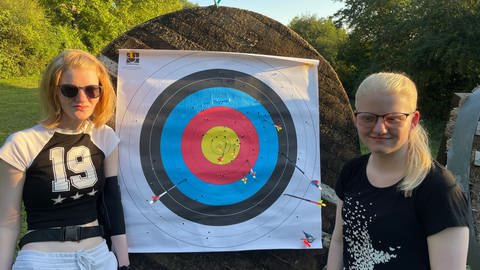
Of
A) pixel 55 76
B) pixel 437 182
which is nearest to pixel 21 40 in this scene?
pixel 55 76

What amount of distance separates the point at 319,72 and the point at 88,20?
15.4 metres

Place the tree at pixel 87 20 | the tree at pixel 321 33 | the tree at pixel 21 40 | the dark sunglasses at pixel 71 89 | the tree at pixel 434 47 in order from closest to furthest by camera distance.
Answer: the dark sunglasses at pixel 71 89, the tree at pixel 434 47, the tree at pixel 21 40, the tree at pixel 87 20, the tree at pixel 321 33

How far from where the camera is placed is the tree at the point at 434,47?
854cm

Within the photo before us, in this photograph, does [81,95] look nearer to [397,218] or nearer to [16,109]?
[397,218]

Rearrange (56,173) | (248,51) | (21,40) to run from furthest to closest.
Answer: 1. (21,40)
2. (248,51)
3. (56,173)

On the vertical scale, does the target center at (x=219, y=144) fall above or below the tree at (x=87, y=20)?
below

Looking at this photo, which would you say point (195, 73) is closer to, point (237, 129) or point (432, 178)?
point (237, 129)

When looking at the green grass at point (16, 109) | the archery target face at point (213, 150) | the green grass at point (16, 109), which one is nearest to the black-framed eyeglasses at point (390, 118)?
the archery target face at point (213, 150)

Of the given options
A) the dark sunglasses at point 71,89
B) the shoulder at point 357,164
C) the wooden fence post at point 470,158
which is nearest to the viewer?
the shoulder at point 357,164

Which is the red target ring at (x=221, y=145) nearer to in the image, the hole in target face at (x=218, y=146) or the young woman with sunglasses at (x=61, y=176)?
the hole in target face at (x=218, y=146)

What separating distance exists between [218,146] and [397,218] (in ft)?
3.04

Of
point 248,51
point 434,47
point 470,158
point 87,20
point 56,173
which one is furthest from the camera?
point 87,20

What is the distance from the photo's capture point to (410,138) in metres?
1.04

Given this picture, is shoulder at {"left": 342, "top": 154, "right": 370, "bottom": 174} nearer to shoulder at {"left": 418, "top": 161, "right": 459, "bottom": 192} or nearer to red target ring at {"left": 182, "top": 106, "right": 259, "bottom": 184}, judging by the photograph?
shoulder at {"left": 418, "top": 161, "right": 459, "bottom": 192}
